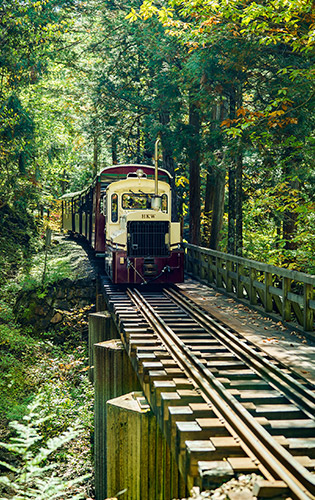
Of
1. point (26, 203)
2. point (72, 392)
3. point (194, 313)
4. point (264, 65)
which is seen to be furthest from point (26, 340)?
point (264, 65)

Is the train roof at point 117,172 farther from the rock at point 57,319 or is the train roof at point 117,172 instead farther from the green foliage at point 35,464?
the green foliage at point 35,464

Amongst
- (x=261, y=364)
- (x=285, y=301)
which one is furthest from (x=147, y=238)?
(x=261, y=364)

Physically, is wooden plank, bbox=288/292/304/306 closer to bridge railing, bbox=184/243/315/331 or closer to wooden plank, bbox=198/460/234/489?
bridge railing, bbox=184/243/315/331

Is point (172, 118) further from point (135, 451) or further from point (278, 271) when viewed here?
point (135, 451)

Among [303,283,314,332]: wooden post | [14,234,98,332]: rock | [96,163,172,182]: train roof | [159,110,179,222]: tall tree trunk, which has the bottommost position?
[14,234,98,332]: rock

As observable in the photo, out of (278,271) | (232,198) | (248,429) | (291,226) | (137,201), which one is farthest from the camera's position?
(232,198)

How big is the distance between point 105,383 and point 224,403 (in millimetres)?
4510

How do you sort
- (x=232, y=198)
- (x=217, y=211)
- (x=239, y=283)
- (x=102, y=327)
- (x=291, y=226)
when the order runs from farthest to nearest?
1. (x=217, y=211)
2. (x=232, y=198)
3. (x=291, y=226)
4. (x=239, y=283)
5. (x=102, y=327)

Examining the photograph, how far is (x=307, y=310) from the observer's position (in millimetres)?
10367

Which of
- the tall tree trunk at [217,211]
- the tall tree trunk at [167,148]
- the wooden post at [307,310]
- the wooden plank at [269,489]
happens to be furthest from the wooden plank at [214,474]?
the tall tree trunk at [217,211]

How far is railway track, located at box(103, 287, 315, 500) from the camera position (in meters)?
4.98

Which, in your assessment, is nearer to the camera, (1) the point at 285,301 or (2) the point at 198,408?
(2) the point at 198,408

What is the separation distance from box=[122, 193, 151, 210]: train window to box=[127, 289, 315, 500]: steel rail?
301 inches

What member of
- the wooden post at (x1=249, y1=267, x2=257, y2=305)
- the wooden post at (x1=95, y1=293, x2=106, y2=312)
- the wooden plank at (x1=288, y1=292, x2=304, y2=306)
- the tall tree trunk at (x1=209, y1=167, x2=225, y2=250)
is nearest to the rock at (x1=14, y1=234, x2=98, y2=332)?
the wooden post at (x1=95, y1=293, x2=106, y2=312)
